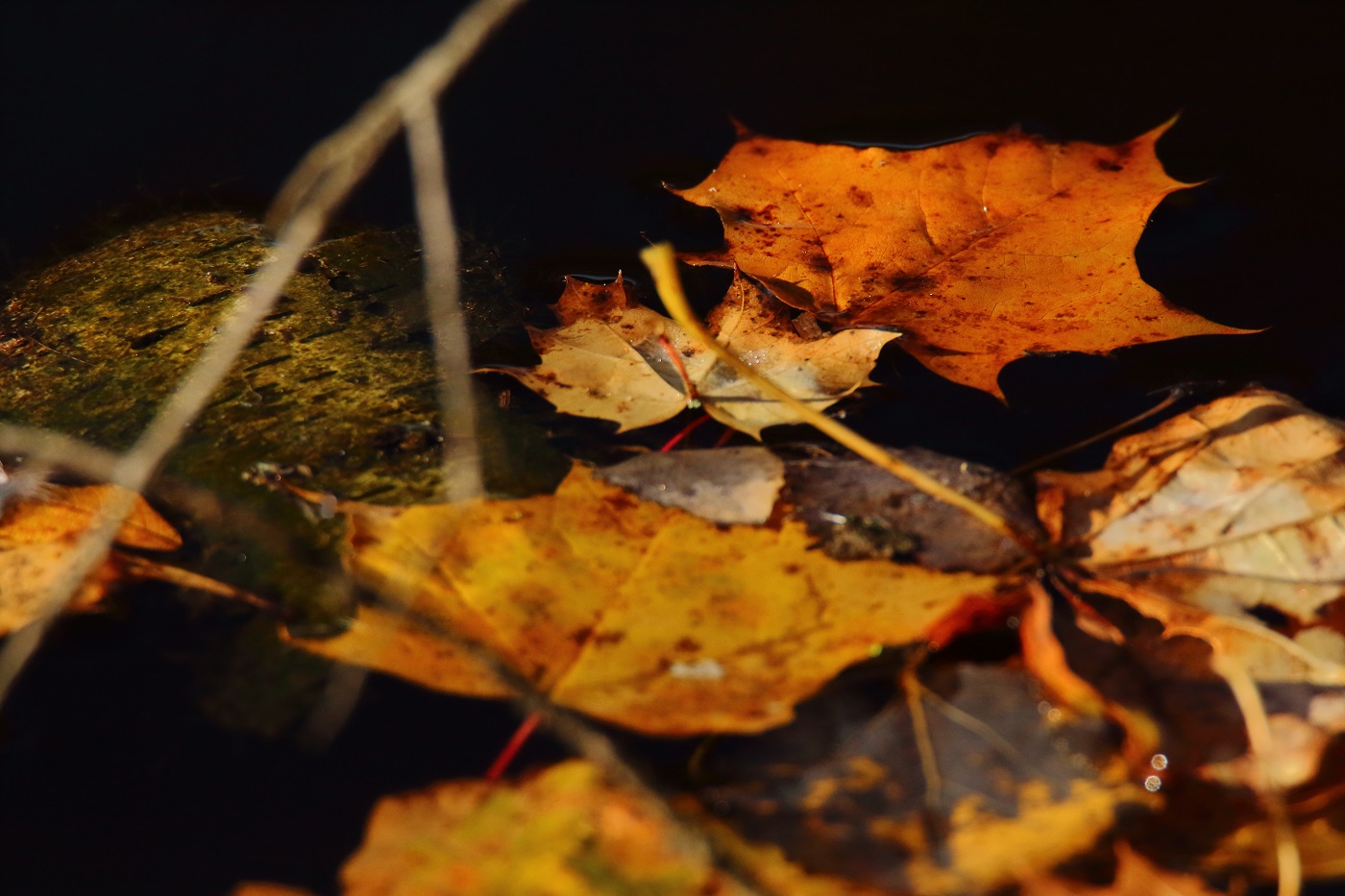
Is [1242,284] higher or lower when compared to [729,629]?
higher

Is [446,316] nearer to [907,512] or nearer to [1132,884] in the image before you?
[907,512]

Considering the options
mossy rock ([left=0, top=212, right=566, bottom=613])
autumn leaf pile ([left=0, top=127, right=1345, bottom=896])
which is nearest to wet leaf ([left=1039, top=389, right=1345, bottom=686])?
autumn leaf pile ([left=0, top=127, right=1345, bottom=896])

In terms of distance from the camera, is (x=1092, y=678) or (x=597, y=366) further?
(x=597, y=366)

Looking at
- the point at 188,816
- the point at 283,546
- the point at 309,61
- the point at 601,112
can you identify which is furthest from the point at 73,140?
the point at 188,816

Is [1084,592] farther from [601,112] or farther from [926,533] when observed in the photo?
[601,112]

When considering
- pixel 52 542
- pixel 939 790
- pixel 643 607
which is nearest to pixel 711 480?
pixel 643 607

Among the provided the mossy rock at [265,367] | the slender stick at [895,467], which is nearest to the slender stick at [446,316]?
the mossy rock at [265,367]

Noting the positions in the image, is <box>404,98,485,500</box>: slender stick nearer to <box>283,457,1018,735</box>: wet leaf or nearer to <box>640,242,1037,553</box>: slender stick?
<box>283,457,1018,735</box>: wet leaf
